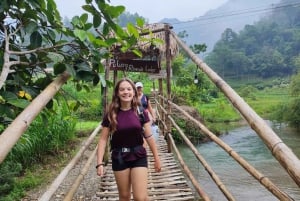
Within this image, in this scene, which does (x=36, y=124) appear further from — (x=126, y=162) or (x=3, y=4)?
(x=3, y=4)

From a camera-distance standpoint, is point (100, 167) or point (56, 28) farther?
point (100, 167)

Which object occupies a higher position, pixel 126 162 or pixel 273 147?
pixel 273 147

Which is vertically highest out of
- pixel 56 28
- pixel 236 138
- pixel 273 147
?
pixel 56 28

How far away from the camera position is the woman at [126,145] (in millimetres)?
2146

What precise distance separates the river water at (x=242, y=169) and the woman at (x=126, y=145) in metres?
3.45

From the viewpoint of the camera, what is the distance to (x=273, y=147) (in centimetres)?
101

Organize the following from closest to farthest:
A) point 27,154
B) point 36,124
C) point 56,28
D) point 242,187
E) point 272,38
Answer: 1. point 56,28
2. point 27,154
3. point 36,124
4. point 242,187
5. point 272,38

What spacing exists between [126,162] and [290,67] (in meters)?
34.2

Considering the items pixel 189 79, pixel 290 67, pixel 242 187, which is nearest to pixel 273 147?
pixel 242 187

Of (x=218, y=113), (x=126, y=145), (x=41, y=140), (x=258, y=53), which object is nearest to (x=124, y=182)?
(x=126, y=145)

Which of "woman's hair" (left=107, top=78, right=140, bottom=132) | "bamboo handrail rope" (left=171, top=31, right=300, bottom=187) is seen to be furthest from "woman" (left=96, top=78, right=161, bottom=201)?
"bamboo handrail rope" (left=171, top=31, right=300, bottom=187)

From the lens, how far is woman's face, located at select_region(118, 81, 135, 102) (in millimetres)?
2191

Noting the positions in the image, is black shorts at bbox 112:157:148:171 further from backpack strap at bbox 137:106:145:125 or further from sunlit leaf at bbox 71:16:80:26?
sunlit leaf at bbox 71:16:80:26

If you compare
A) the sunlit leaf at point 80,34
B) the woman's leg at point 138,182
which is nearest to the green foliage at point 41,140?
the woman's leg at point 138,182
